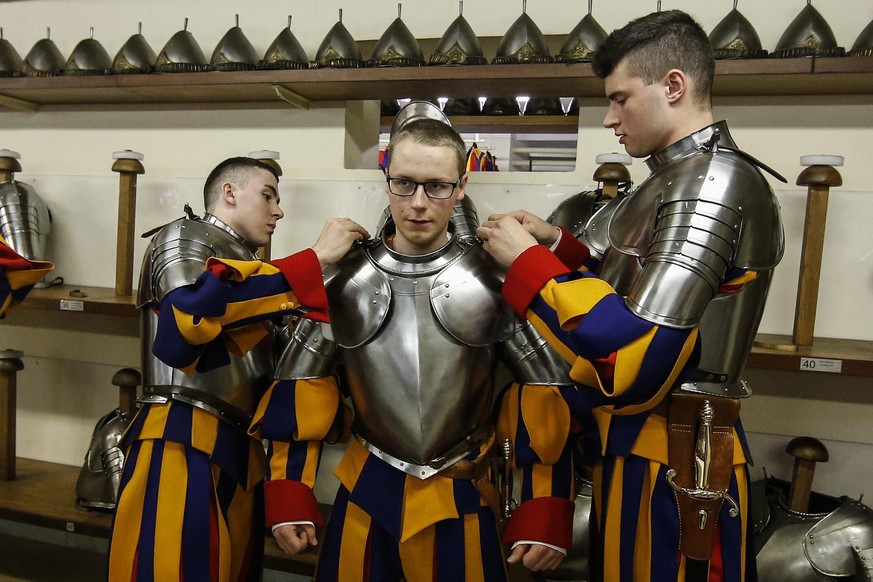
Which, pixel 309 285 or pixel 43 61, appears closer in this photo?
pixel 309 285

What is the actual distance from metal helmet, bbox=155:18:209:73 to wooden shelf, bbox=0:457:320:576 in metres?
1.63

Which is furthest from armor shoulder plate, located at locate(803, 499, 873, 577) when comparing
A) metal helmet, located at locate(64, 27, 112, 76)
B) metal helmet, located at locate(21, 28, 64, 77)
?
metal helmet, located at locate(21, 28, 64, 77)

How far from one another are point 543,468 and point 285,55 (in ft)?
5.62

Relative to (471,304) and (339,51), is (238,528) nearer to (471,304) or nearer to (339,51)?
(471,304)

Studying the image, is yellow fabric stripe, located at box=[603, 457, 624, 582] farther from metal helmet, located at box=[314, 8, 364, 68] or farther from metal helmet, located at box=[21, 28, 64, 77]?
metal helmet, located at box=[21, 28, 64, 77]

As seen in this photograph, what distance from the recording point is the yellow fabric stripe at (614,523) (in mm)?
1148

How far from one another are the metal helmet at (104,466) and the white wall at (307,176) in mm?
512

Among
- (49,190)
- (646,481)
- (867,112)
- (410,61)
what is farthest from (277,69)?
(867,112)

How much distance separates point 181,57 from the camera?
2.33 m

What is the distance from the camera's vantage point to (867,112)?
2.00 meters

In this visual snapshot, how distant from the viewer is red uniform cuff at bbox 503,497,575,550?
3.92 feet

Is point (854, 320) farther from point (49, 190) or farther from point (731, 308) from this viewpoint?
point (49, 190)

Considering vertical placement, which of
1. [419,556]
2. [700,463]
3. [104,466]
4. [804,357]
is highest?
[804,357]

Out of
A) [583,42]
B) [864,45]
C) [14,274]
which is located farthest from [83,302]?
[864,45]
